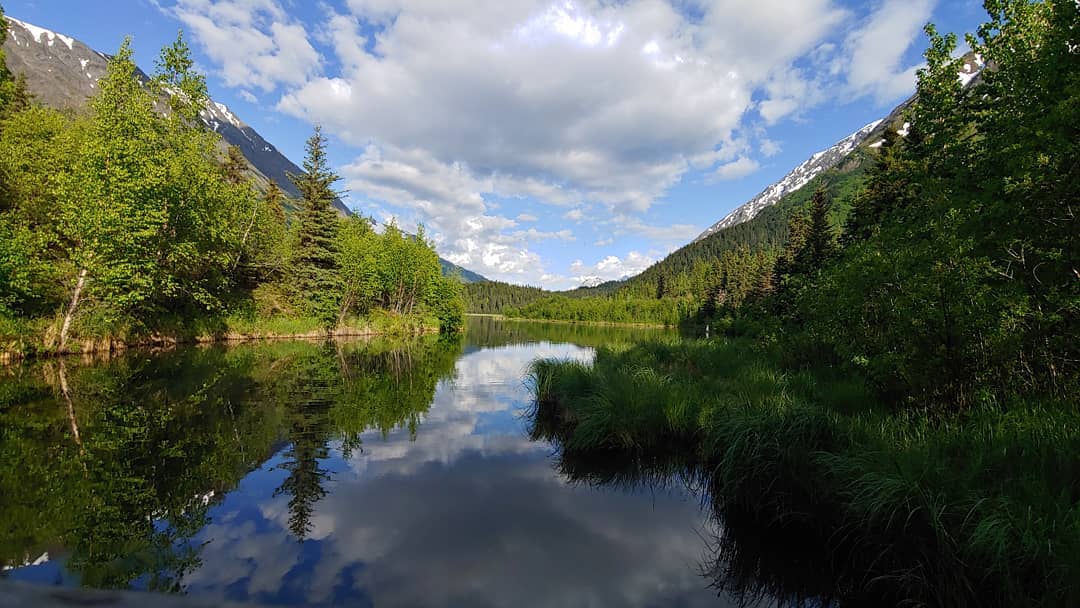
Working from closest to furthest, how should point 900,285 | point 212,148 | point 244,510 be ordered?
point 244,510 < point 900,285 < point 212,148

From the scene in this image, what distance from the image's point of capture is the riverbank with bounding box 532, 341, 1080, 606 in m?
4.12

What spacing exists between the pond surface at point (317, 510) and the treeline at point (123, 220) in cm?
810

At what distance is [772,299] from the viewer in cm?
3894

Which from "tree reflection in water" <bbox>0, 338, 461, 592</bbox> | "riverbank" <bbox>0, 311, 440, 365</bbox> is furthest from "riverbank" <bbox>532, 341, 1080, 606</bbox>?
"riverbank" <bbox>0, 311, 440, 365</bbox>

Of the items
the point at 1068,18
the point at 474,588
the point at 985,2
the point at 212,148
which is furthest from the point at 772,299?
the point at 212,148

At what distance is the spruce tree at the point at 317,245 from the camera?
4141cm

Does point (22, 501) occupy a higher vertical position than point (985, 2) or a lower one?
lower

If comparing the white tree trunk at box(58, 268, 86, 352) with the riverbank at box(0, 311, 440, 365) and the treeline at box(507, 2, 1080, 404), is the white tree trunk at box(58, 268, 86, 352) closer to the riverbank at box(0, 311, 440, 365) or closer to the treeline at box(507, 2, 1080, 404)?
the riverbank at box(0, 311, 440, 365)

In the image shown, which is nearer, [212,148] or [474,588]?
[474,588]

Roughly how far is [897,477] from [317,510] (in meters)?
7.88

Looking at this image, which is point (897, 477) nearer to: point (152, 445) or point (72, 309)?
point (152, 445)

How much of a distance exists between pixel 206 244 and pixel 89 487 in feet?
88.8

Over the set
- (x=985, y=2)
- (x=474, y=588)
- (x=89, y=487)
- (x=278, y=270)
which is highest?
(x=985, y=2)

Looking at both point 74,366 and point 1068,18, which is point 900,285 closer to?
point 1068,18
